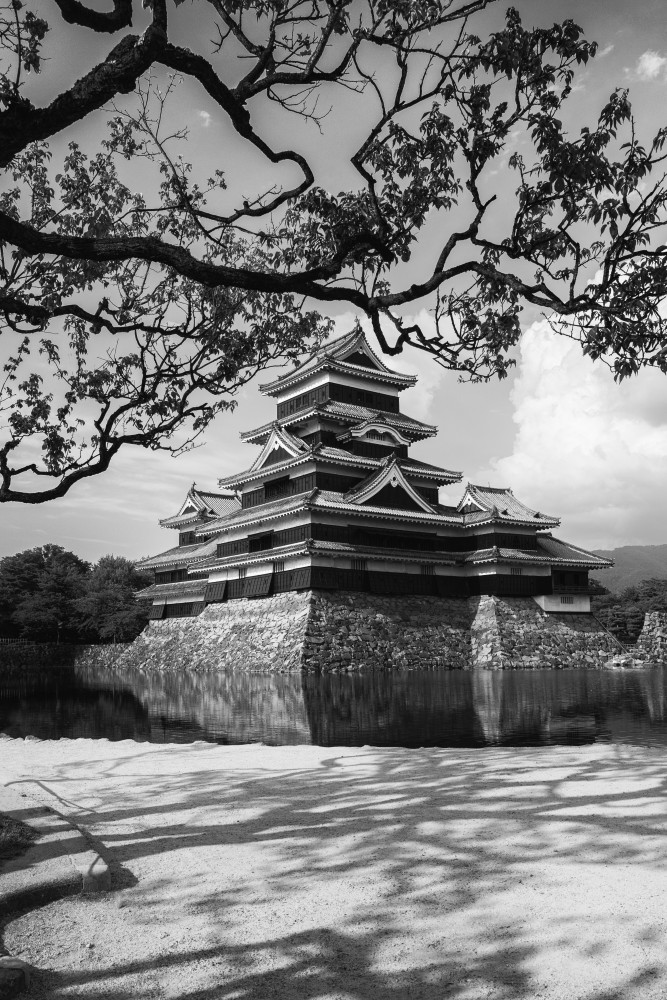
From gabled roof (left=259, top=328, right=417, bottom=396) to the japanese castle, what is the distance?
7 centimetres

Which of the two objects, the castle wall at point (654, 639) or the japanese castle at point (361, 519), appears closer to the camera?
the japanese castle at point (361, 519)

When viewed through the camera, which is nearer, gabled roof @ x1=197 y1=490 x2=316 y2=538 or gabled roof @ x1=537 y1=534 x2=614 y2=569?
gabled roof @ x1=197 y1=490 x2=316 y2=538

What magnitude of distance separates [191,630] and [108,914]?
37.6 meters

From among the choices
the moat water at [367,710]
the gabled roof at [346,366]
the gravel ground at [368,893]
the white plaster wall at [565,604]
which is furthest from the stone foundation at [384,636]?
the gravel ground at [368,893]

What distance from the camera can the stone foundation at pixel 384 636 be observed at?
3166 cm

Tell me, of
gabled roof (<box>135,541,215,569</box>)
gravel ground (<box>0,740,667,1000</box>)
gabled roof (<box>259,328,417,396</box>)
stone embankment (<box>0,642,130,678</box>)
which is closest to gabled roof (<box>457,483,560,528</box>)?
gabled roof (<box>259,328,417,396</box>)

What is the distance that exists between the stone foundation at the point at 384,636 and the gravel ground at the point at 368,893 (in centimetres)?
2335

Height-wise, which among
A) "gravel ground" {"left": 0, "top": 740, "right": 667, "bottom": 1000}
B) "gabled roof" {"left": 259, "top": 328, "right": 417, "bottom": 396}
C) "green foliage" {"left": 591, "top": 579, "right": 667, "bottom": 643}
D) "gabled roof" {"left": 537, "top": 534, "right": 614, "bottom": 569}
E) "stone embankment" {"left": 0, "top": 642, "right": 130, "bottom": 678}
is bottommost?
"gravel ground" {"left": 0, "top": 740, "right": 667, "bottom": 1000}

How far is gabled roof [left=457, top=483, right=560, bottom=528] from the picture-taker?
37906mm

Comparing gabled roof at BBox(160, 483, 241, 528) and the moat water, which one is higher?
gabled roof at BBox(160, 483, 241, 528)

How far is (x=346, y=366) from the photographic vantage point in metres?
39.1

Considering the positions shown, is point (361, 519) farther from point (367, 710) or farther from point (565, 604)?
point (367, 710)

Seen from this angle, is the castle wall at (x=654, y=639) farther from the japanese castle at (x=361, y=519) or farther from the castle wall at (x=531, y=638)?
the japanese castle at (x=361, y=519)

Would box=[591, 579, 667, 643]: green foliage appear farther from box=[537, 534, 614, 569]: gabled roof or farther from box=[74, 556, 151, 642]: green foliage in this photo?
box=[74, 556, 151, 642]: green foliage
